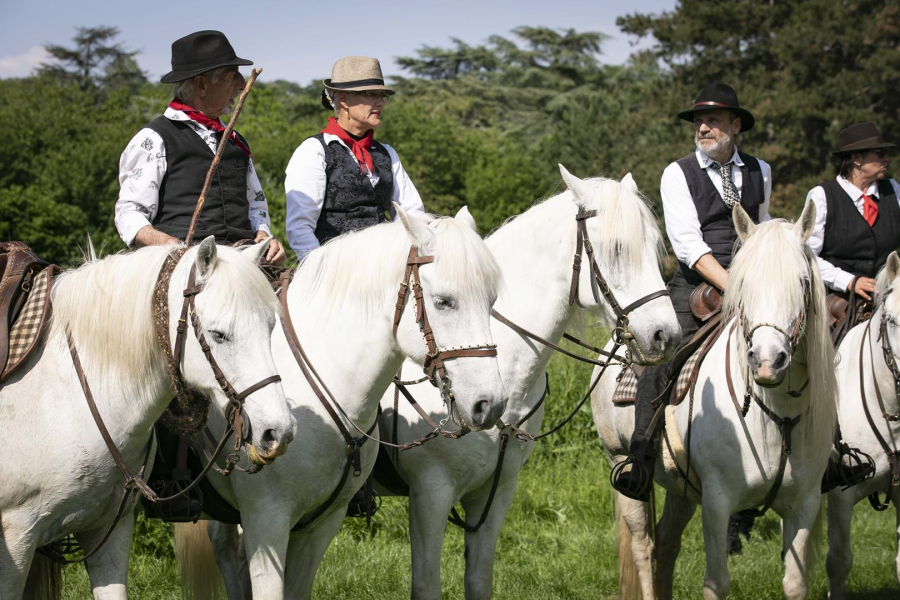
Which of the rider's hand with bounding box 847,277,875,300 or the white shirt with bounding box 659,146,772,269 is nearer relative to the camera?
the white shirt with bounding box 659,146,772,269

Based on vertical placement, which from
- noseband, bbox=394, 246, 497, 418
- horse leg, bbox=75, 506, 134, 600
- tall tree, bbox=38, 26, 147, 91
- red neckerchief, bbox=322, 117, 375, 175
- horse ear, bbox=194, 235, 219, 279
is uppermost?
tall tree, bbox=38, 26, 147, 91

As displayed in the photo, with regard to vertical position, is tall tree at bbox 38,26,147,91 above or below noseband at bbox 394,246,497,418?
above

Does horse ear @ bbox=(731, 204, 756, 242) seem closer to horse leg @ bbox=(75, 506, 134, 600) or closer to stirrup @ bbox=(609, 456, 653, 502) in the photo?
stirrup @ bbox=(609, 456, 653, 502)

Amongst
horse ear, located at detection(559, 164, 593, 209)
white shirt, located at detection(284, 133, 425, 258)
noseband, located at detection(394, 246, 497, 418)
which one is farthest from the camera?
white shirt, located at detection(284, 133, 425, 258)

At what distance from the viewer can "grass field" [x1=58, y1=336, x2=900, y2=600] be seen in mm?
6324

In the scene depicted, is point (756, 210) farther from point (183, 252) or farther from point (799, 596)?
point (183, 252)

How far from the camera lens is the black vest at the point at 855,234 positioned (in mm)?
6504

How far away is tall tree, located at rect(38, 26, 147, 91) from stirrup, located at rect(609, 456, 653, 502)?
4587 centimetres

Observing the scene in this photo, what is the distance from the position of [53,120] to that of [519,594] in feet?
97.8

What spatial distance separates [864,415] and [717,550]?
170 cm

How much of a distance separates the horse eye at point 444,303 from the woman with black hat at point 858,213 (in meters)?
3.84

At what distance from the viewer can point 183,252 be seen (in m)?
3.46

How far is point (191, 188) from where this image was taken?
451 cm

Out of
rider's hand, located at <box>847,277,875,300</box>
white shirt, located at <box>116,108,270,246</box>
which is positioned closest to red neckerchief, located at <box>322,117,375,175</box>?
white shirt, located at <box>116,108,270,246</box>
